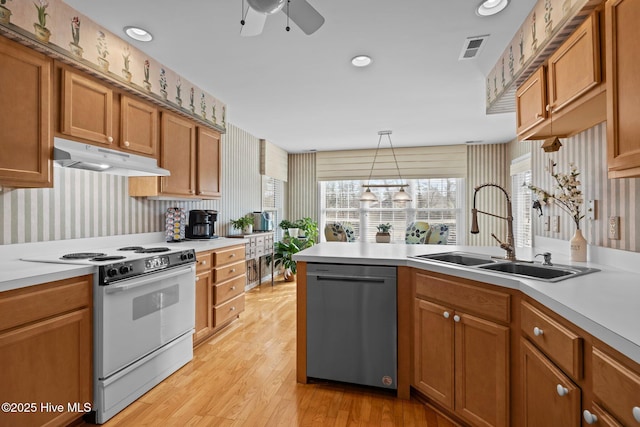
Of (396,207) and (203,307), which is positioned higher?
(396,207)

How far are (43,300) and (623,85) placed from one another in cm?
268

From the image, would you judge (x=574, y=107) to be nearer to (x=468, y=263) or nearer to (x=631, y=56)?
(x=631, y=56)

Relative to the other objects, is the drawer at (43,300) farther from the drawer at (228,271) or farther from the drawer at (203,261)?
the drawer at (228,271)

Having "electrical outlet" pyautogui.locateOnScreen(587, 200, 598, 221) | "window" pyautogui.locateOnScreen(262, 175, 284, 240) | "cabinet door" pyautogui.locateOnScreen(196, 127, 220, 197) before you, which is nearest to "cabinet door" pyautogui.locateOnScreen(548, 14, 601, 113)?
"electrical outlet" pyautogui.locateOnScreen(587, 200, 598, 221)

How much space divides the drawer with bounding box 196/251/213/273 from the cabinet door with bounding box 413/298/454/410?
1.85 metres

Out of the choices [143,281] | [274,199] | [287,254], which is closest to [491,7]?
[143,281]

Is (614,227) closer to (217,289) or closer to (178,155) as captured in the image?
(217,289)

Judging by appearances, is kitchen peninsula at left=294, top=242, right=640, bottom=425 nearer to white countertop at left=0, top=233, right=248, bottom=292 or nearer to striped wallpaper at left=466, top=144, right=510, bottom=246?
white countertop at left=0, top=233, right=248, bottom=292

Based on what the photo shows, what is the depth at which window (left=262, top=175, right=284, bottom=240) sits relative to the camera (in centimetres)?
600

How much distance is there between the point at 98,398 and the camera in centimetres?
191

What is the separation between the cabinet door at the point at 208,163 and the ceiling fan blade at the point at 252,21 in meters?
1.79

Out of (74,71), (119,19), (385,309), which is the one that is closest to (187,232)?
(74,71)

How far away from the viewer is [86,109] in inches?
87.6

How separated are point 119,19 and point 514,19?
255cm
